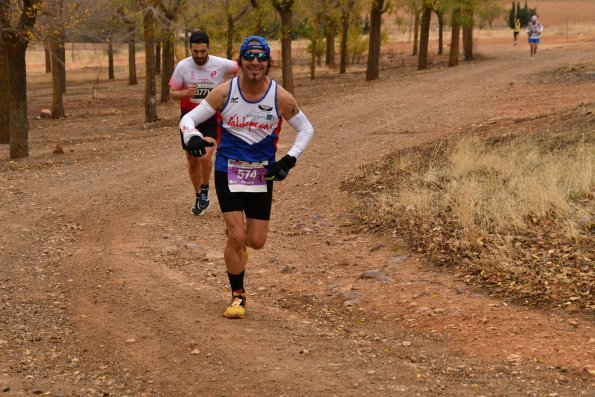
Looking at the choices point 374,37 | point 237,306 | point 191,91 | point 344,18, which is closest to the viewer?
point 237,306

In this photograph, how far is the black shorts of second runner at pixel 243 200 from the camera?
6.48 meters

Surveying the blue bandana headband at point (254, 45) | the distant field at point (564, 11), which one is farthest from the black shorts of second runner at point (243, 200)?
the distant field at point (564, 11)

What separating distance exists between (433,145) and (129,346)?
8.50 metres

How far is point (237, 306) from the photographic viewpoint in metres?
6.59

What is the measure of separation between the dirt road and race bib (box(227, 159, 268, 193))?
1.05 meters

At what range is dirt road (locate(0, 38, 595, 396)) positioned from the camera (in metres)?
5.38

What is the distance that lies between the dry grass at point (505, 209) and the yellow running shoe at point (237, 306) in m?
2.05

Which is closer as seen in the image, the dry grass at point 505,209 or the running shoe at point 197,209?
the dry grass at point 505,209

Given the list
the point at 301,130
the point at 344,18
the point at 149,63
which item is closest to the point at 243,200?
the point at 301,130

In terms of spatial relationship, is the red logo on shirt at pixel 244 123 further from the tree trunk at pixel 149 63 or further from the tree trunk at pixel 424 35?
the tree trunk at pixel 424 35

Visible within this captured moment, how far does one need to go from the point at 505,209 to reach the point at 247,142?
3.27 meters

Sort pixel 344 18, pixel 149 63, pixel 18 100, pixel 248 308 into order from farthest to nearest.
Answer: pixel 344 18
pixel 149 63
pixel 18 100
pixel 248 308

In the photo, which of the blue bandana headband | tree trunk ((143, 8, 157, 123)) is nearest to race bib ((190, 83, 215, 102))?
the blue bandana headband

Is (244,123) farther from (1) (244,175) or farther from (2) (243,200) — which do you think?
(2) (243,200)
